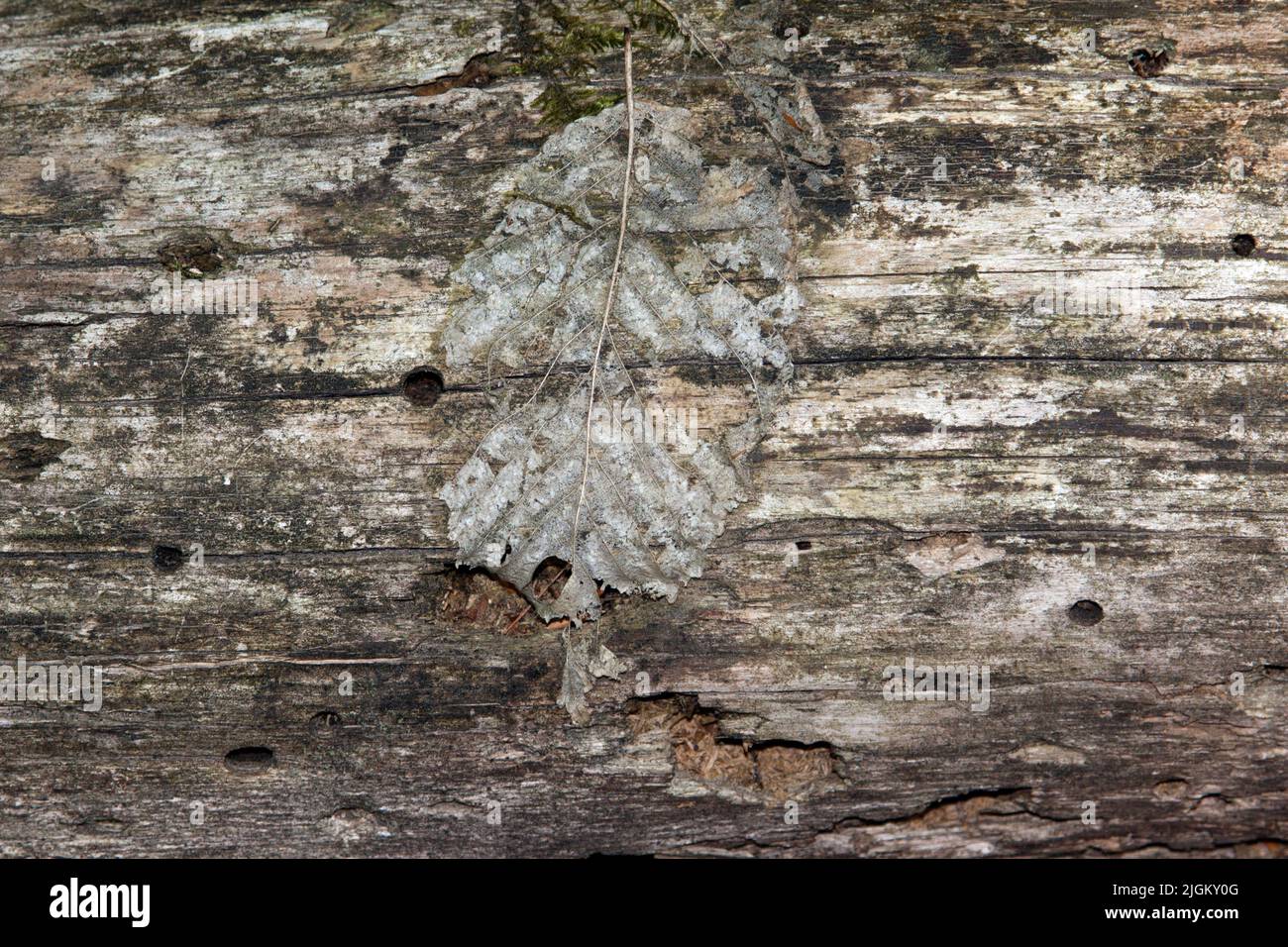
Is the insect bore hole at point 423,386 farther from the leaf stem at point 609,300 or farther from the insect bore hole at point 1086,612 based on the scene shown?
the insect bore hole at point 1086,612

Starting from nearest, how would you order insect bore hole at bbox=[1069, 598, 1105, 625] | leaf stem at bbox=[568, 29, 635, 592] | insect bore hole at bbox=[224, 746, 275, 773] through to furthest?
leaf stem at bbox=[568, 29, 635, 592], insect bore hole at bbox=[1069, 598, 1105, 625], insect bore hole at bbox=[224, 746, 275, 773]

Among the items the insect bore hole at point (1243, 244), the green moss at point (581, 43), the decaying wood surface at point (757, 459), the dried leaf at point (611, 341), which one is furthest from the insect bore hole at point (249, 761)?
the insect bore hole at point (1243, 244)

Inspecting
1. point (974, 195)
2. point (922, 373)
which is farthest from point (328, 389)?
point (974, 195)

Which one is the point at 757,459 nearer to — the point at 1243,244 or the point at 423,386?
the point at 423,386

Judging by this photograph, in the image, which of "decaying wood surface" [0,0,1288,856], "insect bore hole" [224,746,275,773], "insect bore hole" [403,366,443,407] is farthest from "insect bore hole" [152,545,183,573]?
"insect bore hole" [403,366,443,407]

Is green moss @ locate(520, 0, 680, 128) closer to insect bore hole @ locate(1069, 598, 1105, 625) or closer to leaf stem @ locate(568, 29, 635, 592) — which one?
leaf stem @ locate(568, 29, 635, 592)

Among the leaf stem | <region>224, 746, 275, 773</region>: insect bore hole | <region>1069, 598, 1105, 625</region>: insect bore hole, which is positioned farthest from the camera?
<region>224, 746, 275, 773</region>: insect bore hole

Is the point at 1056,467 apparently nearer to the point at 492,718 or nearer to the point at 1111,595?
the point at 1111,595

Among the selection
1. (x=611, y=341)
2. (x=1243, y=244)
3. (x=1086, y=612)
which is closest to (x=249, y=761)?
(x=611, y=341)
